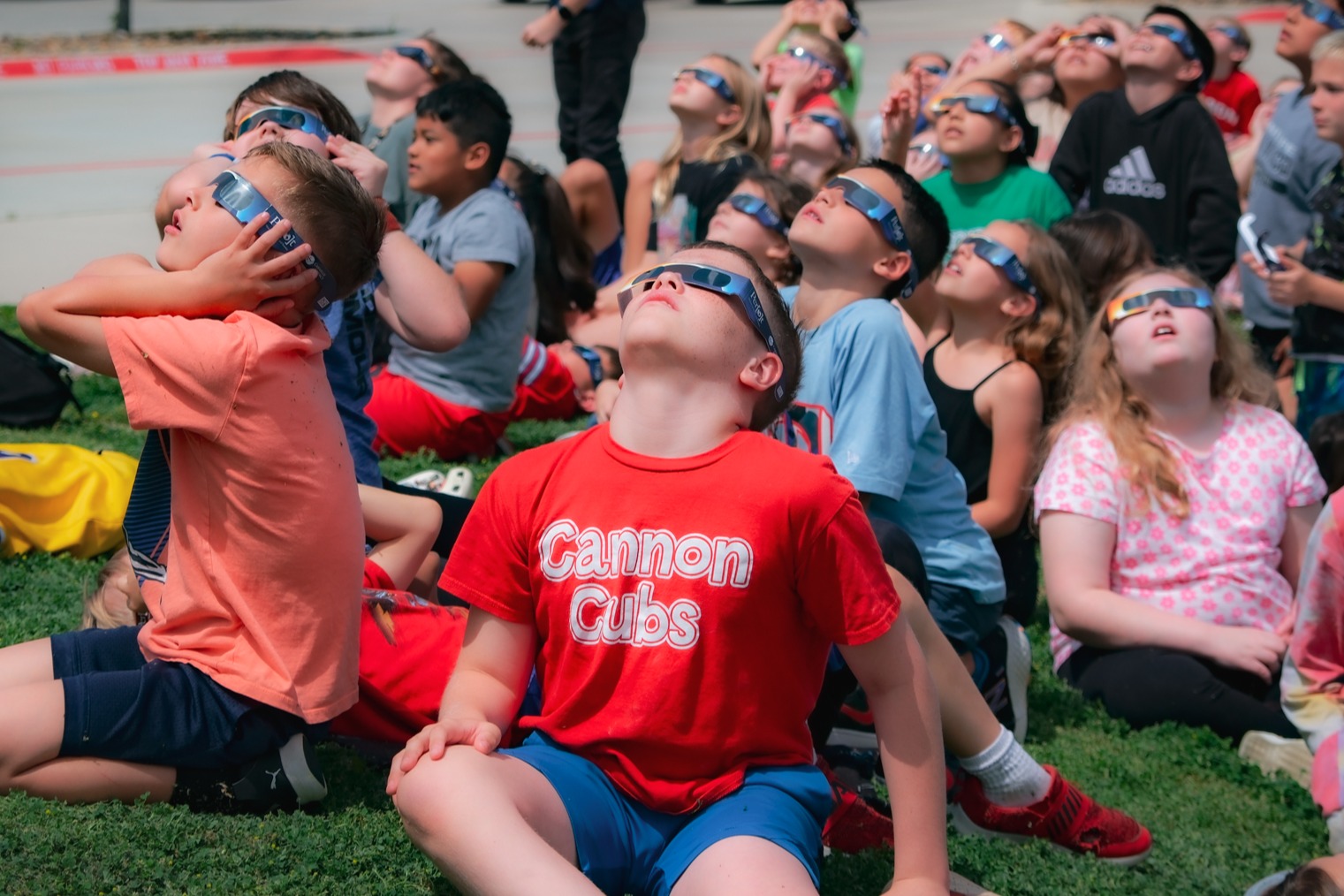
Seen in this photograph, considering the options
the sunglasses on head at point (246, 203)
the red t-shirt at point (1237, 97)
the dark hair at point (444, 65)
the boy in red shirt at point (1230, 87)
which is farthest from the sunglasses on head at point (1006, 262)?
the red t-shirt at point (1237, 97)

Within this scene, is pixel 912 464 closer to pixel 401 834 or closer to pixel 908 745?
pixel 908 745

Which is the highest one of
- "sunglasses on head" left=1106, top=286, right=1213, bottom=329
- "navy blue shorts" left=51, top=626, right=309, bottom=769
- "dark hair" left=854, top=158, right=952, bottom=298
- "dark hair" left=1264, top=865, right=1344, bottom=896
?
"dark hair" left=854, top=158, right=952, bottom=298

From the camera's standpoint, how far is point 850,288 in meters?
4.09

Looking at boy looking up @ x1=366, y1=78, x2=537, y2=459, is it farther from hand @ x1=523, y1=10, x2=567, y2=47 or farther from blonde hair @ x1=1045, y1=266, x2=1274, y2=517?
blonde hair @ x1=1045, y1=266, x2=1274, y2=517

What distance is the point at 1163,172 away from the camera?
6.94m

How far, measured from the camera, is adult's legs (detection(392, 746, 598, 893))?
7.39 feet

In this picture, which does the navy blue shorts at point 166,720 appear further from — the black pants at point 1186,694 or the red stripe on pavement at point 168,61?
the red stripe on pavement at point 168,61

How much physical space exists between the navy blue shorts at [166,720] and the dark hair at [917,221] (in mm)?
2272

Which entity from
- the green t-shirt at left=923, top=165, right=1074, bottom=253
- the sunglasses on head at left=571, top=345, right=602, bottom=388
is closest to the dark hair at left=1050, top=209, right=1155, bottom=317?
the green t-shirt at left=923, top=165, right=1074, bottom=253

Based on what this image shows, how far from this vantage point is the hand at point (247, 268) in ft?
9.18

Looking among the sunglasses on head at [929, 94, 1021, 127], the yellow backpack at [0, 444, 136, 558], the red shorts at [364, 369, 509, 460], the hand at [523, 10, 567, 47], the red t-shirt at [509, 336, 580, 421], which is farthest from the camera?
the hand at [523, 10, 567, 47]

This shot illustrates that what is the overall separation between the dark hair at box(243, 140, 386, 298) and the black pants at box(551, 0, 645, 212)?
19.5 ft

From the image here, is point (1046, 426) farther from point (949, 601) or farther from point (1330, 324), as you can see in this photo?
point (1330, 324)

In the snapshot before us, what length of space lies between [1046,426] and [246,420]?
3000 mm
